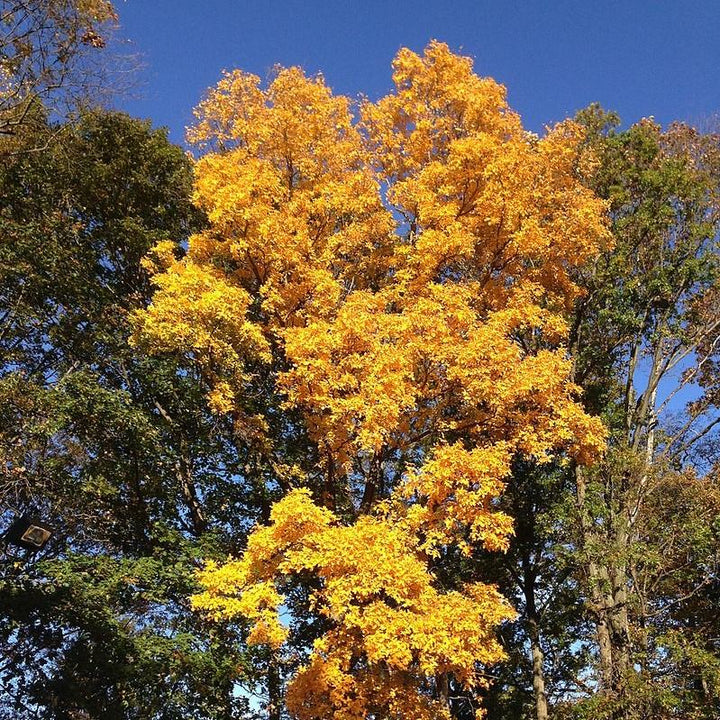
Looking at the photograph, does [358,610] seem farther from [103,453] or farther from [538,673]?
[538,673]

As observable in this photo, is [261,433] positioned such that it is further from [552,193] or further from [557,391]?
[552,193]

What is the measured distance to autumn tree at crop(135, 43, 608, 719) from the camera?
7.39 m

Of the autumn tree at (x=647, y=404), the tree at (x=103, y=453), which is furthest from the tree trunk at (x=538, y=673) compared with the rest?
the tree at (x=103, y=453)

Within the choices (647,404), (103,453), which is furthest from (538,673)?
(103,453)

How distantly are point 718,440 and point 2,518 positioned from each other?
14.3 meters

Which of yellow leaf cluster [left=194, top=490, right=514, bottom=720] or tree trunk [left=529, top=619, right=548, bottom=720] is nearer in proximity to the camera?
yellow leaf cluster [left=194, top=490, right=514, bottom=720]

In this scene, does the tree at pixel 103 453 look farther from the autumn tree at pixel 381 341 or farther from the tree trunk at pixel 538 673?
the tree trunk at pixel 538 673

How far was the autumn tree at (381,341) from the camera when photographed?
24.2 ft

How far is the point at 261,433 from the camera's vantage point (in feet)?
33.3

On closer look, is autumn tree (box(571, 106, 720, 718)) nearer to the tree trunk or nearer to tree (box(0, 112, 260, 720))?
the tree trunk

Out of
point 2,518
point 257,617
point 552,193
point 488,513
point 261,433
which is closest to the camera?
point 257,617

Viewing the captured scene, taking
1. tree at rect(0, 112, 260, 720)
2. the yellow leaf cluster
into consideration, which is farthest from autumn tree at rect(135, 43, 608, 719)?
tree at rect(0, 112, 260, 720)

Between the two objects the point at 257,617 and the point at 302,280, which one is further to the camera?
the point at 302,280

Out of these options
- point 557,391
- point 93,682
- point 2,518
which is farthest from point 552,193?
point 2,518
